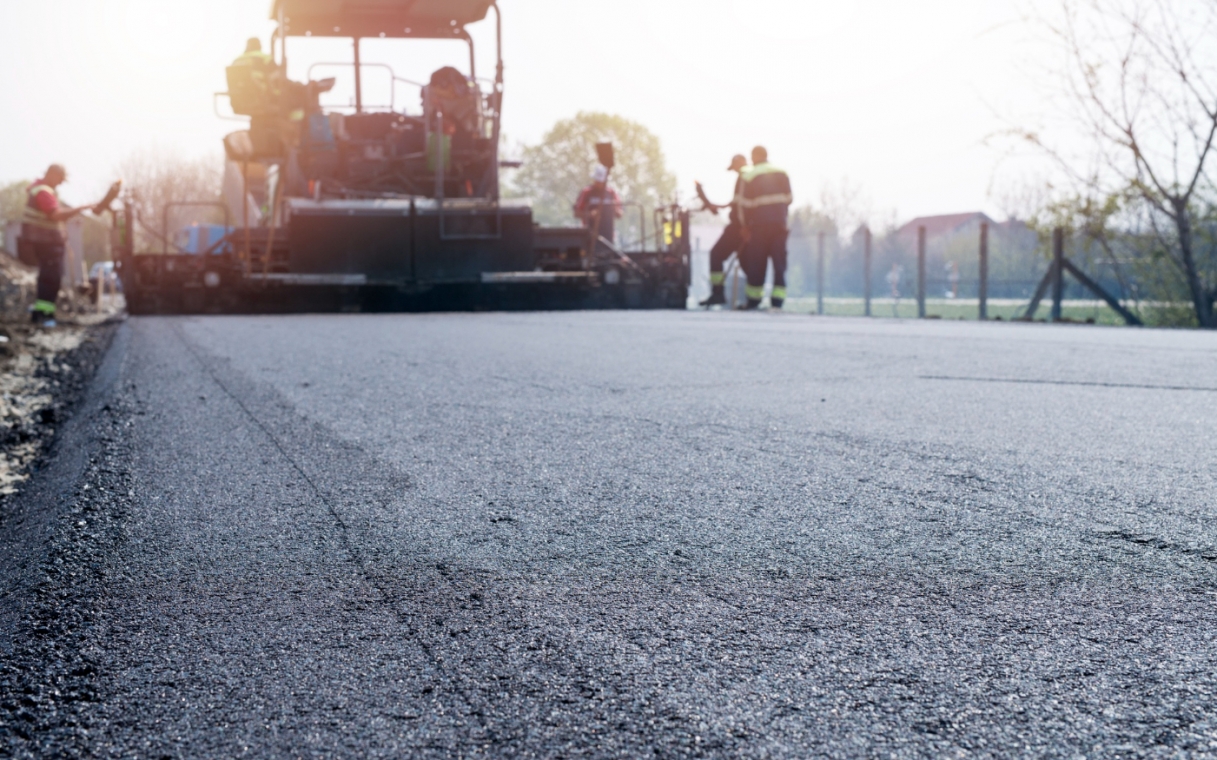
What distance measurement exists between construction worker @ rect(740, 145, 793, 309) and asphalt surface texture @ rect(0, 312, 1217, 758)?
10.0m

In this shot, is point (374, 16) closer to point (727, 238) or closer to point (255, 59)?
point (255, 59)

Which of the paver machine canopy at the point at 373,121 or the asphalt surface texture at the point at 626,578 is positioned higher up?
the paver machine canopy at the point at 373,121

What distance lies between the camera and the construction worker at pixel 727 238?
603 inches

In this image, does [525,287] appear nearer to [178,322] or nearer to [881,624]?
[178,322]

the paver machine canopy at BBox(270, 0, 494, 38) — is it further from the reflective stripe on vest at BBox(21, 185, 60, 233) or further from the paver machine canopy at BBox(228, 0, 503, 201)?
the reflective stripe on vest at BBox(21, 185, 60, 233)

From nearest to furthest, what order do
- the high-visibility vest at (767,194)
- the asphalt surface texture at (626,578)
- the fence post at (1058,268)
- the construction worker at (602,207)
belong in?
the asphalt surface texture at (626,578) < the fence post at (1058,268) < the high-visibility vest at (767,194) < the construction worker at (602,207)

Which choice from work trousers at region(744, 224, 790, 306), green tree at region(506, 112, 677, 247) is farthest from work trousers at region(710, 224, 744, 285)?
green tree at region(506, 112, 677, 247)

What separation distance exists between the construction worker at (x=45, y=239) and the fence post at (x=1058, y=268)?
36.9ft

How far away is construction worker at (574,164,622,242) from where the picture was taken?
15938mm

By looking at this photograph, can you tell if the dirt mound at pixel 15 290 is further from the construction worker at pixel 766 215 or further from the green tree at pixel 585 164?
the green tree at pixel 585 164

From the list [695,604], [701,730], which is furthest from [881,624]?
[701,730]

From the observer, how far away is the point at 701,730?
1.53 m

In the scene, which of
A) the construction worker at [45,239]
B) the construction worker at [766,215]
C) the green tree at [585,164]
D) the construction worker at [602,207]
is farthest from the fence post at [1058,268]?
the green tree at [585,164]

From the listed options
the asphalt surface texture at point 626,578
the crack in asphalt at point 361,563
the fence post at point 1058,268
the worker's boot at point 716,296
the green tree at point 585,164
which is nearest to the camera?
the asphalt surface texture at point 626,578
